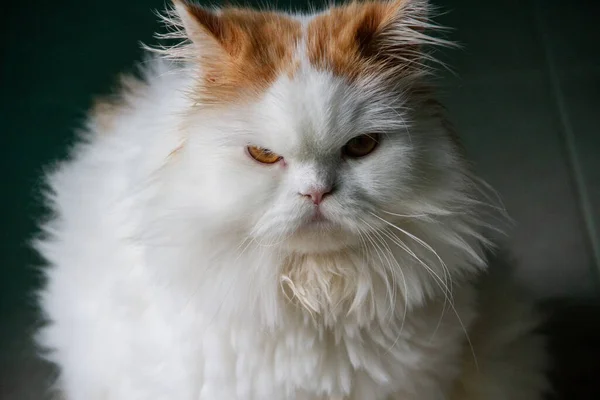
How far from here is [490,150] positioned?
1.61 meters

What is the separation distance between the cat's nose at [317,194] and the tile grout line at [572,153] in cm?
90

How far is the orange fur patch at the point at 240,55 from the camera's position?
758mm

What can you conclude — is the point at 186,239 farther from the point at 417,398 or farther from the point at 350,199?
the point at 417,398

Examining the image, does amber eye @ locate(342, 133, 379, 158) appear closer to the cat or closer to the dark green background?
the cat

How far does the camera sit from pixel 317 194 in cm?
71

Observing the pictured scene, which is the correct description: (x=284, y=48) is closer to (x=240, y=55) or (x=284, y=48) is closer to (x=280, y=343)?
(x=240, y=55)

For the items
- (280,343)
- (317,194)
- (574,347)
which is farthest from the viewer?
(574,347)

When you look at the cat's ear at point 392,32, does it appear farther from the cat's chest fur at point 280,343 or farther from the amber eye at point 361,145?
the cat's chest fur at point 280,343

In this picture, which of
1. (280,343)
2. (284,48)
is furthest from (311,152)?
(280,343)

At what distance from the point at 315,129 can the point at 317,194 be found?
0.07 m

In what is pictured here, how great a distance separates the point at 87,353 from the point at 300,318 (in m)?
0.39

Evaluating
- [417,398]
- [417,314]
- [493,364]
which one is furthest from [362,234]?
[493,364]

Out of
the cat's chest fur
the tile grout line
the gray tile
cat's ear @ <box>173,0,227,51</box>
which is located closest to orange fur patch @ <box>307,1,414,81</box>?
cat's ear @ <box>173,0,227,51</box>

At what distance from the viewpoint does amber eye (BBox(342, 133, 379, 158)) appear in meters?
0.75
